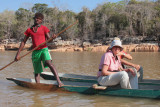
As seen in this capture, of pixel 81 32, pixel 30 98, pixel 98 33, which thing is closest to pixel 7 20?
pixel 81 32

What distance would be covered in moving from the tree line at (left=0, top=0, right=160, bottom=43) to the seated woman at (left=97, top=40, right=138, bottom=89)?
74.6 feet

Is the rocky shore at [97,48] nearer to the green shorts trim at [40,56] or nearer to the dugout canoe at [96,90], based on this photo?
the dugout canoe at [96,90]

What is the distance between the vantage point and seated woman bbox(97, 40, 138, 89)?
4.47 meters

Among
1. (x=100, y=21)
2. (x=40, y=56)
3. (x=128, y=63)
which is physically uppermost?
(x=100, y=21)

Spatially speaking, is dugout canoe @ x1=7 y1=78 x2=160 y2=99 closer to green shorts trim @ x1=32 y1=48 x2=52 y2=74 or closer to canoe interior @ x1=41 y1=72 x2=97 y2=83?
canoe interior @ x1=41 y1=72 x2=97 y2=83

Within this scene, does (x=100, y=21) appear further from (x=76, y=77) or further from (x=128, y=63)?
(x=128, y=63)

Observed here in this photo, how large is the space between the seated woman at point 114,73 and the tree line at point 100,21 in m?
22.7

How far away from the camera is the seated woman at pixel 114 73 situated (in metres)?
4.47

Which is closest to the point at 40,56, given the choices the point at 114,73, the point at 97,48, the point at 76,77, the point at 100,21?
the point at 76,77

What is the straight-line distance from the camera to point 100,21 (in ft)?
109

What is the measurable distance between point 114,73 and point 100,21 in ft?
95.6

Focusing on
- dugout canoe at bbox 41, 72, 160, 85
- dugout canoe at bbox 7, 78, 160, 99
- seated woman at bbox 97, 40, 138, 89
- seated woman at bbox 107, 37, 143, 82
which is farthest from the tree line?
seated woman at bbox 97, 40, 138, 89

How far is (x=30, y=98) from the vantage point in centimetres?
499

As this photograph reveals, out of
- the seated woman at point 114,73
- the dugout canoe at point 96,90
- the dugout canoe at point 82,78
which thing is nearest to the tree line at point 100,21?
the dugout canoe at point 82,78
